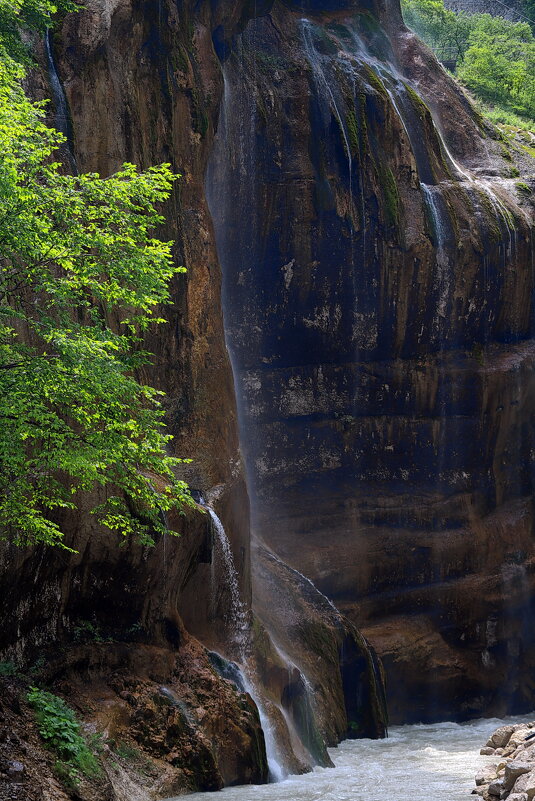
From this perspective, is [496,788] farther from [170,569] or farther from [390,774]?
[170,569]

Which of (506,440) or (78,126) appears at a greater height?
(78,126)

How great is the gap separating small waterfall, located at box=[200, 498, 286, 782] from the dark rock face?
312 inches

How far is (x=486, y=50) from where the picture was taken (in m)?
48.9

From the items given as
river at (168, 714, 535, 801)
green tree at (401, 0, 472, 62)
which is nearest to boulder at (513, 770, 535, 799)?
river at (168, 714, 535, 801)

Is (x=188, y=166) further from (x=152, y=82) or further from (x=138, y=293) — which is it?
(x=138, y=293)

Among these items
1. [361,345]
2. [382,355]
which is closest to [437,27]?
[382,355]

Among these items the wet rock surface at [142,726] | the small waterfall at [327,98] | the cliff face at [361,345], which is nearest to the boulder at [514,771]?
the wet rock surface at [142,726]

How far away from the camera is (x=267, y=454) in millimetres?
27672

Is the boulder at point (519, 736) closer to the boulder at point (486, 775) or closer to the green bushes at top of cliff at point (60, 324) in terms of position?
the boulder at point (486, 775)

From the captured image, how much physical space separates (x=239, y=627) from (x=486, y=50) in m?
38.8

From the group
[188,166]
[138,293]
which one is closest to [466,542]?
[188,166]

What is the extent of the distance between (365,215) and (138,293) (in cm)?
1764

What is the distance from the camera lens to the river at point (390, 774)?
13883mm

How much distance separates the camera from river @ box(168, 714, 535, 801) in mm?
13883
